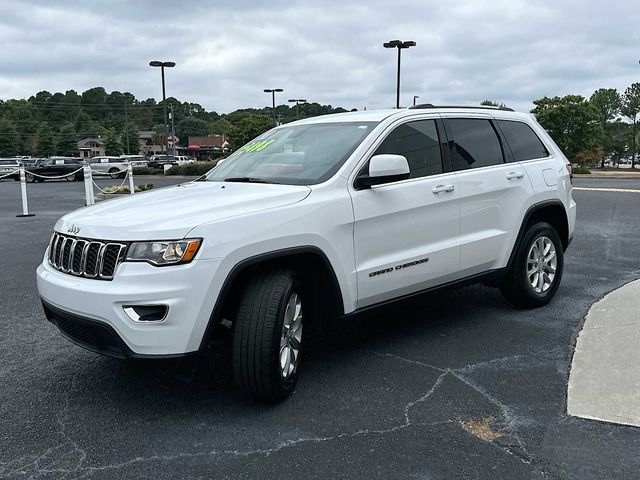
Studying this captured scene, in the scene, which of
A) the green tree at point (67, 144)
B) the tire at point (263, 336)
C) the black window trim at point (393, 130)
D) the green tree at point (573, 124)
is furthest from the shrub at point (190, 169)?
the green tree at point (67, 144)

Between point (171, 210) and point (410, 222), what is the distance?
174cm

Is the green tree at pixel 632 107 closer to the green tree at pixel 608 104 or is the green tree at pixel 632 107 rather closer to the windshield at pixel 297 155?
the green tree at pixel 608 104

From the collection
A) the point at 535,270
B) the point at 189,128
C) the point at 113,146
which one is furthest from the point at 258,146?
the point at 189,128

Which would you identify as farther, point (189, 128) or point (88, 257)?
point (189, 128)

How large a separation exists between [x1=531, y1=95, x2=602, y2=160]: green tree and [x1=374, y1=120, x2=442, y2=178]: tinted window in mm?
57205

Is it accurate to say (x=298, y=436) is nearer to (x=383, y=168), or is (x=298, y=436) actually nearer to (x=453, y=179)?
(x=383, y=168)

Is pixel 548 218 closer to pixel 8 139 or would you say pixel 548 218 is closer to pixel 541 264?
pixel 541 264

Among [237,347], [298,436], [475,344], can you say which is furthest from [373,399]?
[475,344]

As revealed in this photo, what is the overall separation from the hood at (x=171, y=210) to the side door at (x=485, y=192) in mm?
1596

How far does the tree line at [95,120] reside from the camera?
106m

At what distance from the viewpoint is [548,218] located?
5777 millimetres

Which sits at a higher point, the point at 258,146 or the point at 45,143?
the point at 45,143

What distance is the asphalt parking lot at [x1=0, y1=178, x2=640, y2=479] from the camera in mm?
2961

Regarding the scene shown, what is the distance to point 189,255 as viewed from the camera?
3203 mm
